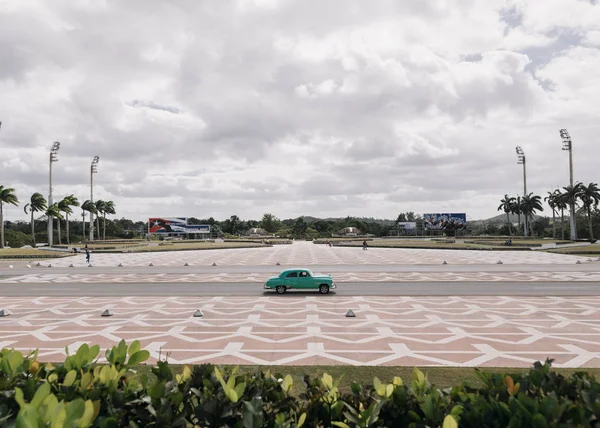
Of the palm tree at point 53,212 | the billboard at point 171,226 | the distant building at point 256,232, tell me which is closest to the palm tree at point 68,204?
the palm tree at point 53,212

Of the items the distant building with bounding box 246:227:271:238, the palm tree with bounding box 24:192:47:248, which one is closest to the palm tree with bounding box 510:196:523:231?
the distant building with bounding box 246:227:271:238

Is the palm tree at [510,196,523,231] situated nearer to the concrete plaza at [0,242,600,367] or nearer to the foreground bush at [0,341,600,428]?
the concrete plaza at [0,242,600,367]

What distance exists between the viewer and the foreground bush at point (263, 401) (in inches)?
128

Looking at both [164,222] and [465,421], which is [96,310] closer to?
[465,421]

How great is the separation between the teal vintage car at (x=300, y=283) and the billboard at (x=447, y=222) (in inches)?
3470

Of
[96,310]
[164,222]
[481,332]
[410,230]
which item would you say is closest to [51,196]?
[164,222]

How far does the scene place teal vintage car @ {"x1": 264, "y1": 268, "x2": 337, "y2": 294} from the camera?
20.6m

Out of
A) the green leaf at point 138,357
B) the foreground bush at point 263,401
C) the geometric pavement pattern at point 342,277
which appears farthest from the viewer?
the geometric pavement pattern at point 342,277

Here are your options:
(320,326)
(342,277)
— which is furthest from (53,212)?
(320,326)

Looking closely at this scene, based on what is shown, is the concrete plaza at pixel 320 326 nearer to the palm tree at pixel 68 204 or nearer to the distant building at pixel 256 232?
the palm tree at pixel 68 204

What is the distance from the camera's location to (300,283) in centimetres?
2064

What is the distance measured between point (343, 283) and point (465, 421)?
822 inches

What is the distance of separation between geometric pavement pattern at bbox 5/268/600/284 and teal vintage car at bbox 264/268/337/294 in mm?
4608

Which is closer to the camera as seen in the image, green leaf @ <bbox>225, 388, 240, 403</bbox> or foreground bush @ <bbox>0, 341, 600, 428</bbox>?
foreground bush @ <bbox>0, 341, 600, 428</bbox>
